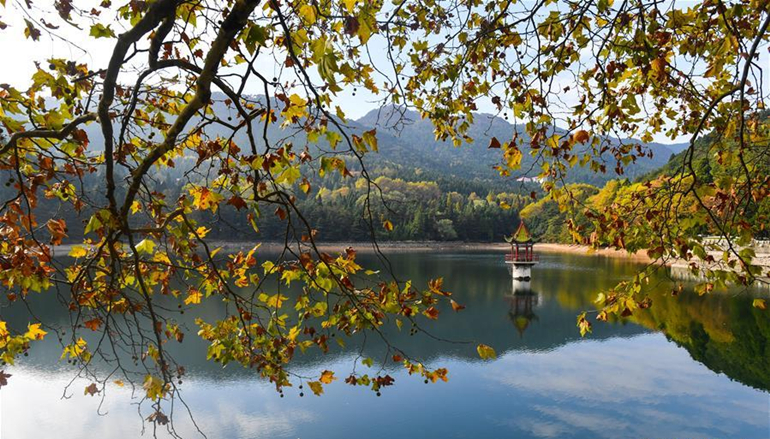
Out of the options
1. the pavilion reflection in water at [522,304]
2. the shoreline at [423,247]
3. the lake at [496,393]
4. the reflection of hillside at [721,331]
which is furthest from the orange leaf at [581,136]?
the shoreline at [423,247]

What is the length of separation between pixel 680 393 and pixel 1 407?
14098mm

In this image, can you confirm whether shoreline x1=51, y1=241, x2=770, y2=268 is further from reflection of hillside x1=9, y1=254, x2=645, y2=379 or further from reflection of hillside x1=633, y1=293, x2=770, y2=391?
reflection of hillside x1=633, y1=293, x2=770, y2=391

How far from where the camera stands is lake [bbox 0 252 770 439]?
9094 millimetres

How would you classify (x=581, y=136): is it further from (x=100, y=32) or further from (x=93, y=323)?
(x=93, y=323)

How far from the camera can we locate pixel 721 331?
15.1m

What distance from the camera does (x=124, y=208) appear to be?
74.5 inches

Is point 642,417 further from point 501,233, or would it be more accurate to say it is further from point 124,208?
point 501,233

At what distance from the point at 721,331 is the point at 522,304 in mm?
7397

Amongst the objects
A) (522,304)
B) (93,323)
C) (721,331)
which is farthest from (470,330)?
(93,323)

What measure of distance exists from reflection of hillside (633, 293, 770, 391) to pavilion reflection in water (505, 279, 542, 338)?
383 cm

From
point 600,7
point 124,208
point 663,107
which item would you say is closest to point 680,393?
point 663,107

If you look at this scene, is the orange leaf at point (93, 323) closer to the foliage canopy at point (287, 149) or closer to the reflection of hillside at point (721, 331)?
the foliage canopy at point (287, 149)

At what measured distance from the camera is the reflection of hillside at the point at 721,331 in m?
12.2

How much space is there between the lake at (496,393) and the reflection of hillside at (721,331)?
57mm
